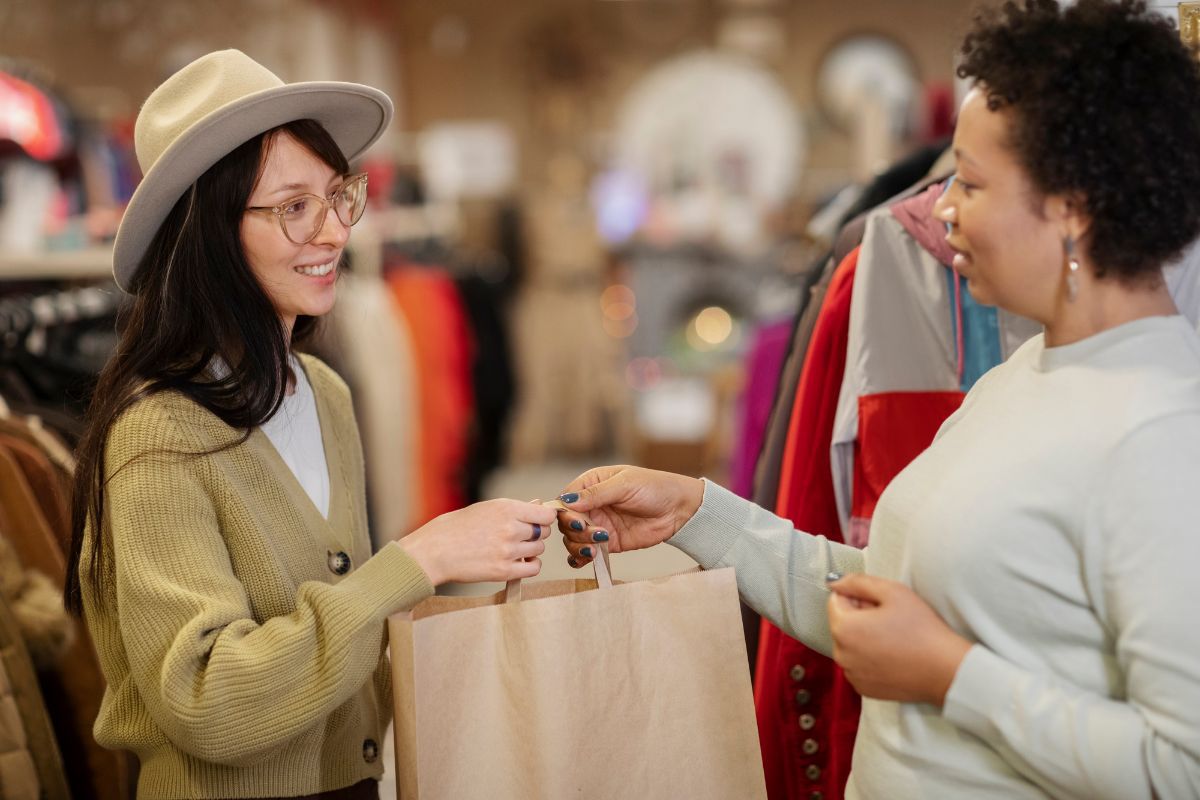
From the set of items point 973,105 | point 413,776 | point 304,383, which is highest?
point 973,105

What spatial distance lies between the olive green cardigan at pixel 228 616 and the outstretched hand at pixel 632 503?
265 millimetres

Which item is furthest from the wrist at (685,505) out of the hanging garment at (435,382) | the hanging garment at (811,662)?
the hanging garment at (435,382)

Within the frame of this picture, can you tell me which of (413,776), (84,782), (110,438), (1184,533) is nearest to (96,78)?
(84,782)

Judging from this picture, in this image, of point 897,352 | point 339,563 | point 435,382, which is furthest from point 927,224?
point 435,382

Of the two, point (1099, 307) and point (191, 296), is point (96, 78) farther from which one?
point (1099, 307)

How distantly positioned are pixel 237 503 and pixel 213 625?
164 mm

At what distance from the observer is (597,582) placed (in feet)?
4.29

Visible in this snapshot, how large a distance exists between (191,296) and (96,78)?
4762 millimetres

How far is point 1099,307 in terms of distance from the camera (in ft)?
3.44

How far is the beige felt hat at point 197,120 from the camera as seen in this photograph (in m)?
1.34

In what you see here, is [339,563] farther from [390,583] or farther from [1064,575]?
[1064,575]

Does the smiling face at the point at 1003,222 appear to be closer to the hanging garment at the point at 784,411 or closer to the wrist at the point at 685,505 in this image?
the wrist at the point at 685,505

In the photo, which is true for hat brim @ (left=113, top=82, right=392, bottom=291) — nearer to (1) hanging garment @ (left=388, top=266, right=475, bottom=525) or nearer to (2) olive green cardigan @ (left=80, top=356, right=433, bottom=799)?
(2) olive green cardigan @ (left=80, top=356, right=433, bottom=799)

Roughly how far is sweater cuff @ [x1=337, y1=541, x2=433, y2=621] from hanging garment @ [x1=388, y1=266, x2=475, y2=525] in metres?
3.38
